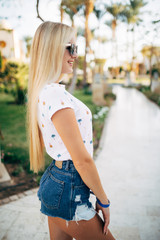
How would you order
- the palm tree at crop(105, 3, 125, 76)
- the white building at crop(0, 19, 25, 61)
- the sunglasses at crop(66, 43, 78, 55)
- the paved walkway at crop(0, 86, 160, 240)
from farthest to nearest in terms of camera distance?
the palm tree at crop(105, 3, 125, 76) → the white building at crop(0, 19, 25, 61) → the paved walkway at crop(0, 86, 160, 240) → the sunglasses at crop(66, 43, 78, 55)

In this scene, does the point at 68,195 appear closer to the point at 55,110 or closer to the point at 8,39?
the point at 55,110

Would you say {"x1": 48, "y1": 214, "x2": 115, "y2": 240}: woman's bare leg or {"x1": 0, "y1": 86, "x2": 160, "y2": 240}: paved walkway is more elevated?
{"x1": 48, "y1": 214, "x2": 115, "y2": 240}: woman's bare leg

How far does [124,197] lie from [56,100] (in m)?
2.67

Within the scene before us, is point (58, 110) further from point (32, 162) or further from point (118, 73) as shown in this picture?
point (118, 73)

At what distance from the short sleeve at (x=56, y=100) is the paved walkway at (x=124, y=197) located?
192cm

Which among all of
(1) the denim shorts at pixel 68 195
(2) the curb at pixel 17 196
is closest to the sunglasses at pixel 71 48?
(1) the denim shorts at pixel 68 195

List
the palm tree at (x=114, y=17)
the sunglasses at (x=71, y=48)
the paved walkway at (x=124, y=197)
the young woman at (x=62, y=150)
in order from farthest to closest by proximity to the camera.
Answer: the palm tree at (x=114, y=17) → the paved walkway at (x=124, y=197) → the sunglasses at (x=71, y=48) → the young woman at (x=62, y=150)

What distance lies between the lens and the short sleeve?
3.49 feet

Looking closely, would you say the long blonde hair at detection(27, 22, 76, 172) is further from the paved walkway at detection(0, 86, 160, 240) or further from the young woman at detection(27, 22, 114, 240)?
the paved walkway at detection(0, 86, 160, 240)

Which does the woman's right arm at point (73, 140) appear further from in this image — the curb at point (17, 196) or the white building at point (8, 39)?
the white building at point (8, 39)

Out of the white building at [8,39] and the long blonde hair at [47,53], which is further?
the white building at [8,39]

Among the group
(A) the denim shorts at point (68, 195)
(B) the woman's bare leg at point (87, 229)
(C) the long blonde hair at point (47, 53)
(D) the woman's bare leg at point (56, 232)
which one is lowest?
(D) the woman's bare leg at point (56, 232)

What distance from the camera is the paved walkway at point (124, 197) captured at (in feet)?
8.19

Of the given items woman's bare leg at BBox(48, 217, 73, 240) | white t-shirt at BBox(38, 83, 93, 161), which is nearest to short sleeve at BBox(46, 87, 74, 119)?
white t-shirt at BBox(38, 83, 93, 161)
